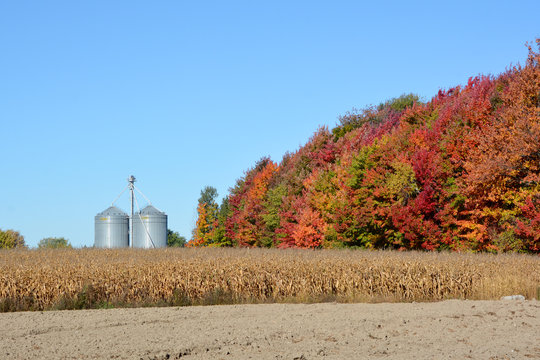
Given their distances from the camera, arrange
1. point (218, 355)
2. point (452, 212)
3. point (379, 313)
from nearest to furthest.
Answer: point (218, 355) < point (379, 313) < point (452, 212)

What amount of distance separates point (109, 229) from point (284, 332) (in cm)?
3875

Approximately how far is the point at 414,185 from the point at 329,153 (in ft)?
54.3

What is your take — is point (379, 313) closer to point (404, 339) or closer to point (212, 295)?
point (404, 339)

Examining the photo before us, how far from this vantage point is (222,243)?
70562 millimetres

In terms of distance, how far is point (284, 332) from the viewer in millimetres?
12344

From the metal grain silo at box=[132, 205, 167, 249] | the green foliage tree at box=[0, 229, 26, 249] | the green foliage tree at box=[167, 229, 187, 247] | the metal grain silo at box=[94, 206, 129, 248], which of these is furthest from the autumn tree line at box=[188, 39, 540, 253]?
the green foliage tree at box=[167, 229, 187, 247]

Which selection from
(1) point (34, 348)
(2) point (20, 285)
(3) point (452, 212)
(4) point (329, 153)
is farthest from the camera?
(4) point (329, 153)

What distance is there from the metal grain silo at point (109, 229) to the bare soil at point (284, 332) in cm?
3381

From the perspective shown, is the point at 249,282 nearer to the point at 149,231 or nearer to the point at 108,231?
the point at 149,231

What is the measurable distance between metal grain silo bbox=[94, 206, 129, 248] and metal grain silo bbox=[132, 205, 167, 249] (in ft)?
3.77

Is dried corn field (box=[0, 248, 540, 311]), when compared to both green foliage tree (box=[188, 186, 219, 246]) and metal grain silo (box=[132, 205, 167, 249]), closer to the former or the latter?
metal grain silo (box=[132, 205, 167, 249])

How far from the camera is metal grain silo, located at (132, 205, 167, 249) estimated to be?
48.9 m

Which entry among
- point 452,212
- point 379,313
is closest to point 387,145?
point 452,212

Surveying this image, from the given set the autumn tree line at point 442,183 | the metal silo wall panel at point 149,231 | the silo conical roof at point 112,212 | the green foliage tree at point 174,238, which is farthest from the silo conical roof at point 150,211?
the green foliage tree at point 174,238
